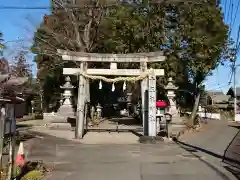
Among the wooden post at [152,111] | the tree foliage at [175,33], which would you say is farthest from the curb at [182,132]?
the tree foliage at [175,33]

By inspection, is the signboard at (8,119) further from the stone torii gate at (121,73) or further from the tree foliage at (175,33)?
the tree foliage at (175,33)

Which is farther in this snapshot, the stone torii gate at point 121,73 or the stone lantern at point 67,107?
the stone lantern at point 67,107

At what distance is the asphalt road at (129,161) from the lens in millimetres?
10547

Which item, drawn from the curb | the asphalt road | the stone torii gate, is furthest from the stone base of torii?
the asphalt road

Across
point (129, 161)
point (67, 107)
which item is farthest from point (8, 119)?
point (67, 107)

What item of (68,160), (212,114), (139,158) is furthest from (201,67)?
(212,114)

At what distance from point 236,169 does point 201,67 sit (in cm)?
1586

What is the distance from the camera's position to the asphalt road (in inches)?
415

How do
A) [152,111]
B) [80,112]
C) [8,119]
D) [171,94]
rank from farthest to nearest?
[171,94], [80,112], [152,111], [8,119]

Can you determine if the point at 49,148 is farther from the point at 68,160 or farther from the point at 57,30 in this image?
the point at 57,30

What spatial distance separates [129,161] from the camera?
42.9 ft

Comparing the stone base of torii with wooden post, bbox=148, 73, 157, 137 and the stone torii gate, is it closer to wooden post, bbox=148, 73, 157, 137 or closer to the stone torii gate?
the stone torii gate

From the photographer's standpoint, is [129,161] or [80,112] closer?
[129,161]

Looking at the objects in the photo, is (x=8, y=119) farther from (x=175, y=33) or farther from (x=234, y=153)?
(x=175, y=33)
